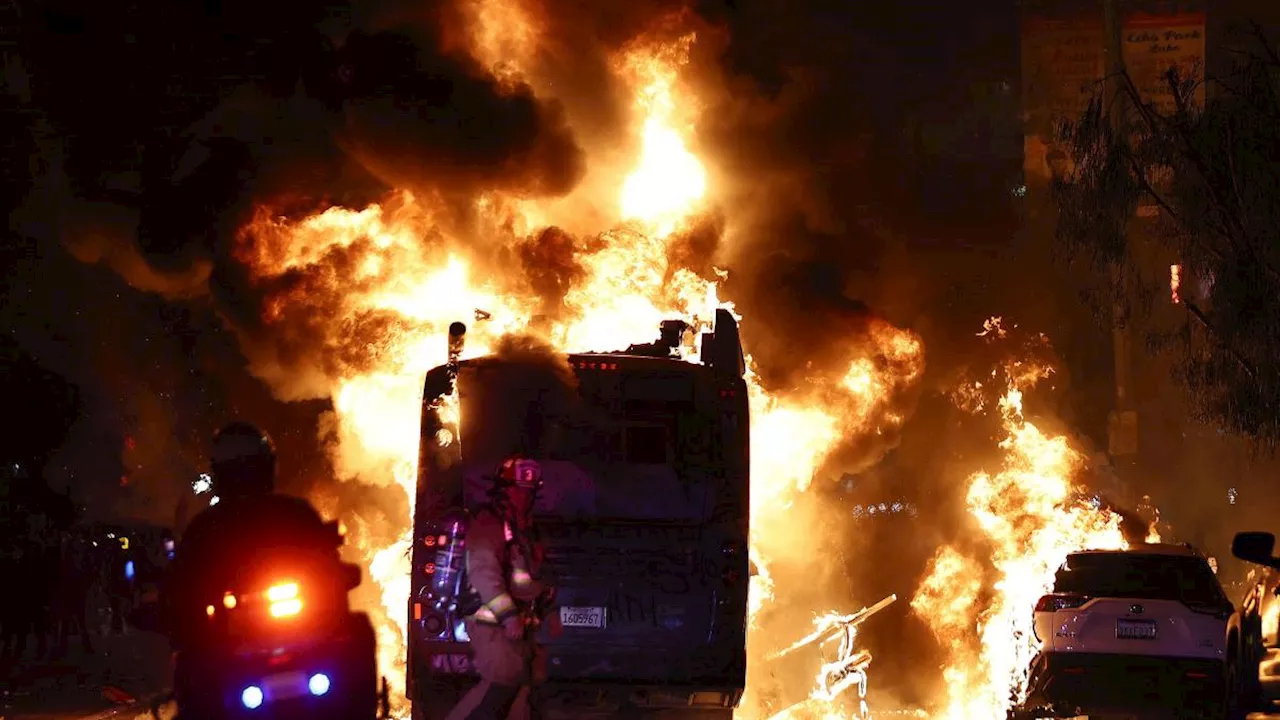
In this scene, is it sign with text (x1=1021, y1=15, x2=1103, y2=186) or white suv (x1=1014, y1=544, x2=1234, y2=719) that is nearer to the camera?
white suv (x1=1014, y1=544, x2=1234, y2=719)

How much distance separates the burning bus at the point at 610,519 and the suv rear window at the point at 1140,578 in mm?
3897

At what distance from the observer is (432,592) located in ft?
38.7

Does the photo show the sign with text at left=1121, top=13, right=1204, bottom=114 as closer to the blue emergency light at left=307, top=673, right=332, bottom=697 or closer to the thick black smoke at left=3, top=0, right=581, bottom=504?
the thick black smoke at left=3, top=0, right=581, bottom=504

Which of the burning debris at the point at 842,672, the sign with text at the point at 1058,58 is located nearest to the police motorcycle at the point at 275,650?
the burning debris at the point at 842,672

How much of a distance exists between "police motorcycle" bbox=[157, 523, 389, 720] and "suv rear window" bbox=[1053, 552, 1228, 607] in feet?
29.6

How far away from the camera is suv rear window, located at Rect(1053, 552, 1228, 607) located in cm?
1408

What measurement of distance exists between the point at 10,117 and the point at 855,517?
19.1 meters

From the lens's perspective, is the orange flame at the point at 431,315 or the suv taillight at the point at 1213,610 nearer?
the suv taillight at the point at 1213,610

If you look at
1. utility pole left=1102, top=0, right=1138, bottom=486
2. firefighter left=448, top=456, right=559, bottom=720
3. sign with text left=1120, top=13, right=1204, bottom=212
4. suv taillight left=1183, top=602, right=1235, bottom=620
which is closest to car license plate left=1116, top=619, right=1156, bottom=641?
suv taillight left=1183, top=602, right=1235, bottom=620

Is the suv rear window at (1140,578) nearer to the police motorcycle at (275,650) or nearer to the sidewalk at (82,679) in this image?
the sidewalk at (82,679)

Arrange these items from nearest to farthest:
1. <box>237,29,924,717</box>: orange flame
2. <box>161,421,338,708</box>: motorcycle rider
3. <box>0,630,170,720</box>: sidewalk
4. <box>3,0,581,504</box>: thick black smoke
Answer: <box>161,421,338,708</box>: motorcycle rider
<box>0,630,170,720</box>: sidewalk
<box>237,29,924,717</box>: orange flame
<box>3,0,581,504</box>: thick black smoke

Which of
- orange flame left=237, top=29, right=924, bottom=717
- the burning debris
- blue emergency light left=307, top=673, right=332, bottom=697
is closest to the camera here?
blue emergency light left=307, top=673, right=332, bottom=697

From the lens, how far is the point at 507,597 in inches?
413

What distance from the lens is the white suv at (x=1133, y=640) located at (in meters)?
13.7
